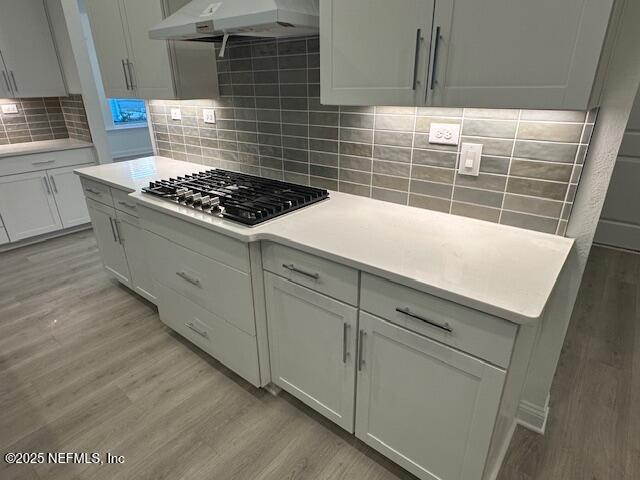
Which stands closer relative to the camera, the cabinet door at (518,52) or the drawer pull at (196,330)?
the cabinet door at (518,52)

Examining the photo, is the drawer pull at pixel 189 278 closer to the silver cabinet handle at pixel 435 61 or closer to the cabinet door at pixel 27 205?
the silver cabinet handle at pixel 435 61

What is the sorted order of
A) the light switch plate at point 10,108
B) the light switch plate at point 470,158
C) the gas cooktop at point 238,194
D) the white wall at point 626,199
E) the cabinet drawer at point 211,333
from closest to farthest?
the light switch plate at point 470,158 < the gas cooktop at point 238,194 < the cabinet drawer at point 211,333 < the white wall at point 626,199 < the light switch plate at point 10,108

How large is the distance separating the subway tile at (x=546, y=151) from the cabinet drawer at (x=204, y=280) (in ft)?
3.99

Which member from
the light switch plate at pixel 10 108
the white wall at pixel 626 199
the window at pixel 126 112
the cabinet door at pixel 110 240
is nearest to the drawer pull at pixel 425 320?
the cabinet door at pixel 110 240

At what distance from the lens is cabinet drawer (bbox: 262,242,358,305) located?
4.38ft

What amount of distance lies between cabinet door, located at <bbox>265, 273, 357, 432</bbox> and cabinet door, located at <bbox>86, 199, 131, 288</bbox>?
148cm

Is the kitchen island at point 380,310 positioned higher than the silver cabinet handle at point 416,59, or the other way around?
the silver cabinet handle at point 416,59

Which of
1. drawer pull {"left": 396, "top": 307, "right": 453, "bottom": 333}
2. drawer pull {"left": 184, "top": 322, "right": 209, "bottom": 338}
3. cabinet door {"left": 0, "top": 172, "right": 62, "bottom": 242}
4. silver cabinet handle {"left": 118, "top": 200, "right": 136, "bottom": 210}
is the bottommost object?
drawer pull {"left": 184, "top": 322, "right": 209, "bottom": 338}

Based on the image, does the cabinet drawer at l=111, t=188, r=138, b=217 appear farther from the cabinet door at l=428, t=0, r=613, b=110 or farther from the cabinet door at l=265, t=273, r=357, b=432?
the cabinet door at l=428, t=0, r=613, b=110

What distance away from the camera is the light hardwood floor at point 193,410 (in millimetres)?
1595

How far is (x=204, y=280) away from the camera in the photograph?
74.1 inches

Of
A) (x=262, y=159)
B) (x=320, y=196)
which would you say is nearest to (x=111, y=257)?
(x=262, y=159)

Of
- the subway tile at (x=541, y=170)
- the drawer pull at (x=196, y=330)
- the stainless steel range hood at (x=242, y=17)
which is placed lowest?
the drawer pull at (x=196, y=330)

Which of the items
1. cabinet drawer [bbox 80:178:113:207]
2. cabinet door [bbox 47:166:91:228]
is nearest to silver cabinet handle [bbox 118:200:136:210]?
cabinet drawer [bbox 80:178:113:207]
